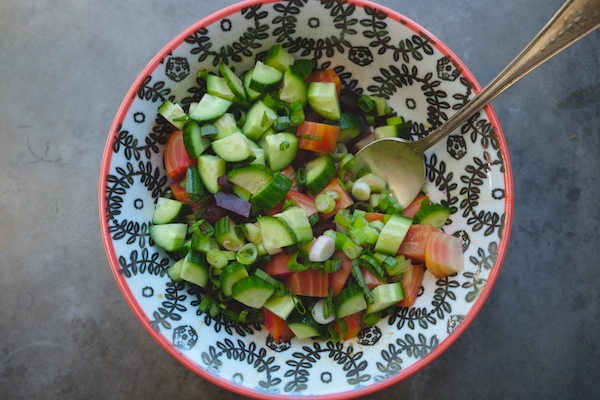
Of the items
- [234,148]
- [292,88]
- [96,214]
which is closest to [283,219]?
[234,148]

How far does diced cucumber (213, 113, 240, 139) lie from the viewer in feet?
6.33

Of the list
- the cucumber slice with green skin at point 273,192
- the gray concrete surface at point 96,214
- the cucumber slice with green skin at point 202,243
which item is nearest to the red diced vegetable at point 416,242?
the cucumber slice with green skin at point 273,192

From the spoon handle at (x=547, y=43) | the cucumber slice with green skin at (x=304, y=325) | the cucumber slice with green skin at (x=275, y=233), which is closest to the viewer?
the spoon handle at (x=547, y=43)

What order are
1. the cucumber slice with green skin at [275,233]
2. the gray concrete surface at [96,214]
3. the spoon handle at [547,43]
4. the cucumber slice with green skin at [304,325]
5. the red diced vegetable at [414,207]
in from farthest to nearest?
1. the gray concrete surface at [96,214]
2. the red diced vegetable at [414,207]
3. the cucumber slice with green skin at [304,325]
4. the cucumber slice with green skin at [275,233]
5. the spoon handle at [547,43]

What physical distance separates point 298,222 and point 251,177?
0.23 m

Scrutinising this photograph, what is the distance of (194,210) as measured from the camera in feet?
6.61

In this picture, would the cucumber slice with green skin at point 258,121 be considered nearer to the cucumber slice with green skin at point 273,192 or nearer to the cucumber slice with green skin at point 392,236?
the cucumber slice with green skin at point 273,192

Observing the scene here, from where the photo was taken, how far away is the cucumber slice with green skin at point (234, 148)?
1855 mm

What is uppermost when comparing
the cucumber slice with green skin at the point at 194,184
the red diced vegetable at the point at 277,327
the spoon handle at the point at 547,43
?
the spoon handle at the point at 547,43

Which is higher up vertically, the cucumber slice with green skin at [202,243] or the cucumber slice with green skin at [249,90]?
the cucumber slice with green skin at [249,90]

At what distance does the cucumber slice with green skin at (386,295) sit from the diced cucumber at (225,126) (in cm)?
80

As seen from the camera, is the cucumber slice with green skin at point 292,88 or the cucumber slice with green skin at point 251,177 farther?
the cucumber slice with green skin at point 292,88

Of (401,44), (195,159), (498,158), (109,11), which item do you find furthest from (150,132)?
(498,158)

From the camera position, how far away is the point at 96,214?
235 centimetres
